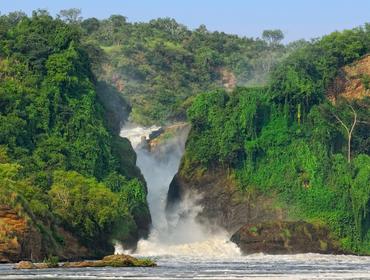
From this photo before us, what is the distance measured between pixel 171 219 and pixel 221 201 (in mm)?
4782

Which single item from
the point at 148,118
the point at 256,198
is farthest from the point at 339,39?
the point at 148,118

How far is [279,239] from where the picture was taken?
112688 millimetres

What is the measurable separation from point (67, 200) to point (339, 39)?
48983mm

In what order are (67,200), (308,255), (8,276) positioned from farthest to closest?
(308,255), (67,200), (8,276)

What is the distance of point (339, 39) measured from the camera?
139250 mm

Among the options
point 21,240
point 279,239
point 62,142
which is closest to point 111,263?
point 21,240

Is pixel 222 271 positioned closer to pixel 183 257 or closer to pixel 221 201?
pixel 183 257

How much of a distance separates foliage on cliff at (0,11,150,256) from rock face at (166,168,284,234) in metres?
4.22

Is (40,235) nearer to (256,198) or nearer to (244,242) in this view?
(244,242)

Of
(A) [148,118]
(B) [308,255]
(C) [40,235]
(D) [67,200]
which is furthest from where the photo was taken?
(A) [148,118]

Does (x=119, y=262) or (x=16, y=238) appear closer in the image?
(x=119, y=262)

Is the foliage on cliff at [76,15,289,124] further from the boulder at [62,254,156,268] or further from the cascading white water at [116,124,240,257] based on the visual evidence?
the boulder at [62,254,156,268]

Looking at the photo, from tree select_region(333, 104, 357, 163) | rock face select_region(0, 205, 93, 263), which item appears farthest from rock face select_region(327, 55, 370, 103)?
rock face select_region(0, 205, 93, 263)

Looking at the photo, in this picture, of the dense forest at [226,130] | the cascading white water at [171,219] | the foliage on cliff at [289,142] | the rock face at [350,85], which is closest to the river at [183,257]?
the cascading white water at [171,219]
